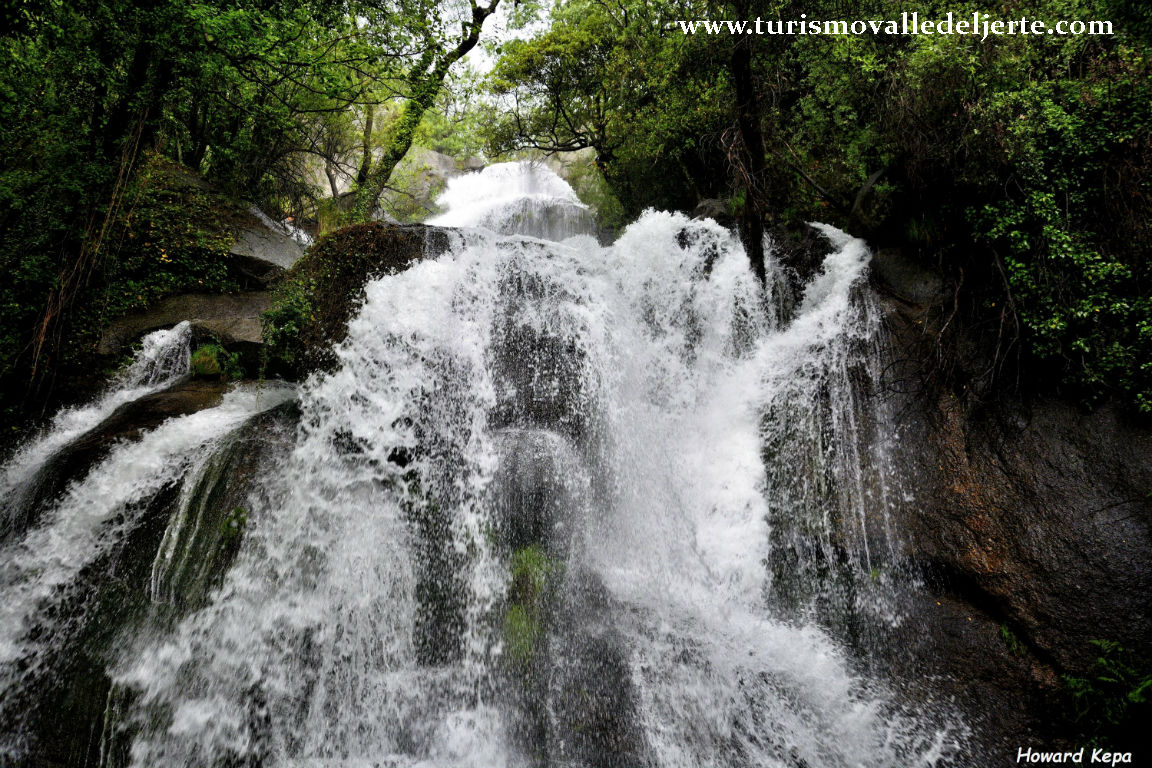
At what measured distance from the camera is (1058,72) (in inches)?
177

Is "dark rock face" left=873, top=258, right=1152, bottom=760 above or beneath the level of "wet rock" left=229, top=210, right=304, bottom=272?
beneath

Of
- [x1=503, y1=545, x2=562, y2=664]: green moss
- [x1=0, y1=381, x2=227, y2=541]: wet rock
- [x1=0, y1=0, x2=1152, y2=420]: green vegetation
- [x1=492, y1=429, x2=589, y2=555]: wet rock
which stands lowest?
[x1=503, y1=545, x2=562, y2=664]: green moss

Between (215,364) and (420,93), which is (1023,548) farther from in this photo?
(420,93)

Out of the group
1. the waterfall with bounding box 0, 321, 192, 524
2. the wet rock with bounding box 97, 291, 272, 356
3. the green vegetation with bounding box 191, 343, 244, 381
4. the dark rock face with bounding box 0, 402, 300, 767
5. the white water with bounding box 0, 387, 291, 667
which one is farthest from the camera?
the wet rock with bounding box 97, 291, 272, 356

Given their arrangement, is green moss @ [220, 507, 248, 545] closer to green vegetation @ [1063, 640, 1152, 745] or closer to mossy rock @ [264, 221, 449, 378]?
mossy rock @ [264, 221, 449, 378]

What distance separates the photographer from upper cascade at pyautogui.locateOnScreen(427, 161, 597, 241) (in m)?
15.0

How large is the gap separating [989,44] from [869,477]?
4.71 m

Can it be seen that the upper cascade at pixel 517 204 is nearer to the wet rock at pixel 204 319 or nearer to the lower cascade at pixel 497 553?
the wet rock at pixel 204 319

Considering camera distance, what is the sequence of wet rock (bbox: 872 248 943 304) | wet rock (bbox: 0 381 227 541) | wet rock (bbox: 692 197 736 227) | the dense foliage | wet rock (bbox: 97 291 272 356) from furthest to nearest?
wet rock (bbox: 692 197 736 227), wet rock (bbox: 97 291 272 356), wet rock (bbox: 872 248 943 304), wet rock (bbox: 0 381 227 541), the dense foliage

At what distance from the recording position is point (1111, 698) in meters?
3.41

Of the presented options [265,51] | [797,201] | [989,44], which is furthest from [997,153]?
[265,51]

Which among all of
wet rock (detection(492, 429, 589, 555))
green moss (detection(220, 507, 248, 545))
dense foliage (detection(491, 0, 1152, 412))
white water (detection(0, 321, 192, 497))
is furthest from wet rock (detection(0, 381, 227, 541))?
dense foliage (detection(491, 0, 1152, 412))

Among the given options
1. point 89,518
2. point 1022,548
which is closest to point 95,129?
point 89,518

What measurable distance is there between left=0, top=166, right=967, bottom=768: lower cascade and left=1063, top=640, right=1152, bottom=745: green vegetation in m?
0.90
